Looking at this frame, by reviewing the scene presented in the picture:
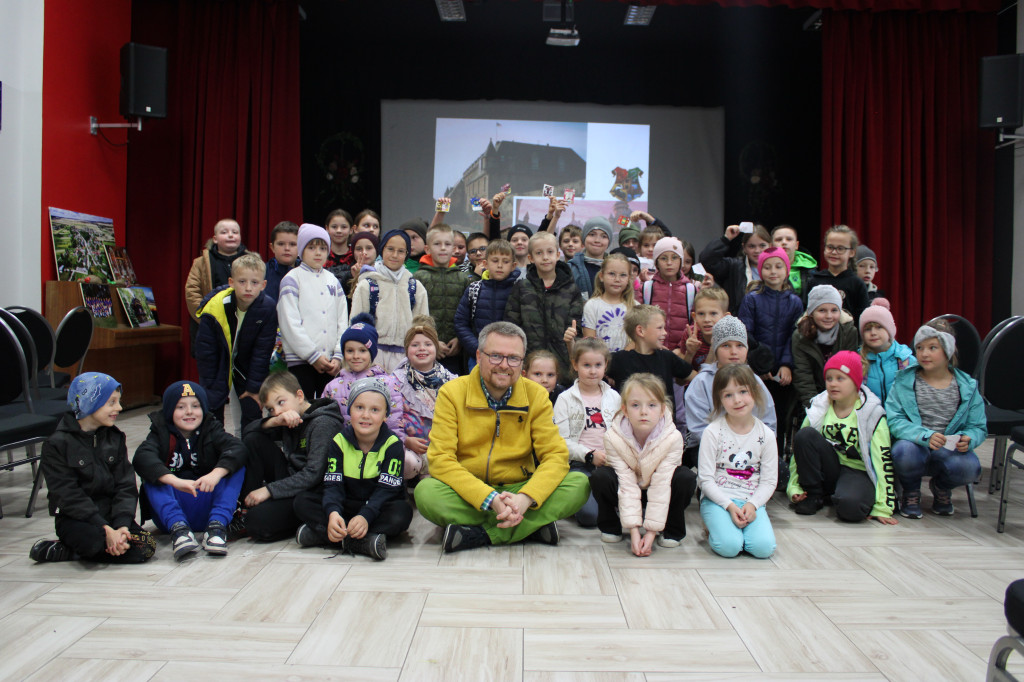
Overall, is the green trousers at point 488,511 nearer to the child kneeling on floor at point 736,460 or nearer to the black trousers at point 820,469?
the child kneeling on floor at point 736,460

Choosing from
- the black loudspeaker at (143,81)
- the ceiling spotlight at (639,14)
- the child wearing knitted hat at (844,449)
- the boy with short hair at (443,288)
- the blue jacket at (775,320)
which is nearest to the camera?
the child wearing knitted hat at (844,449)

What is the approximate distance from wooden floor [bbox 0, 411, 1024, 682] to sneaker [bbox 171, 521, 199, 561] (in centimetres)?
6

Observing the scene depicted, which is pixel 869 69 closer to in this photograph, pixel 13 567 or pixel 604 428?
pixel 604 428

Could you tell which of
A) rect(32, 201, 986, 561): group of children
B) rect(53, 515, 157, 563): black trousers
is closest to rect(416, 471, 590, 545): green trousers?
rect(32, 201, 986, 561): group of children

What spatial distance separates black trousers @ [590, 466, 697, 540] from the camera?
288 centimetres

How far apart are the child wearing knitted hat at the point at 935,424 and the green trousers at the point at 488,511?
1.56 metres

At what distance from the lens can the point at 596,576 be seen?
8.30ft

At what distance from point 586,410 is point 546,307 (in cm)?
75

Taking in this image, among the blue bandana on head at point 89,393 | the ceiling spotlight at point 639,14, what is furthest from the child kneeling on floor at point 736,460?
the ceiling spotlight at point 639,14

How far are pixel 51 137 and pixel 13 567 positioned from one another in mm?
3867

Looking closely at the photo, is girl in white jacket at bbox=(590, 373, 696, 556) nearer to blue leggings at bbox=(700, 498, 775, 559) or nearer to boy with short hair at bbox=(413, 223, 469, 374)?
blue leggings at bbox=(700, 498, 775, 559)

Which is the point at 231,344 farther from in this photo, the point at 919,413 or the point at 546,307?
the point at 919,413

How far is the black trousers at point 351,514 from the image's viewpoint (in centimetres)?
281

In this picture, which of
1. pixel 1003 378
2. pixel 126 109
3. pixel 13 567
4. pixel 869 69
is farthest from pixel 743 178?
pixel 13 567
